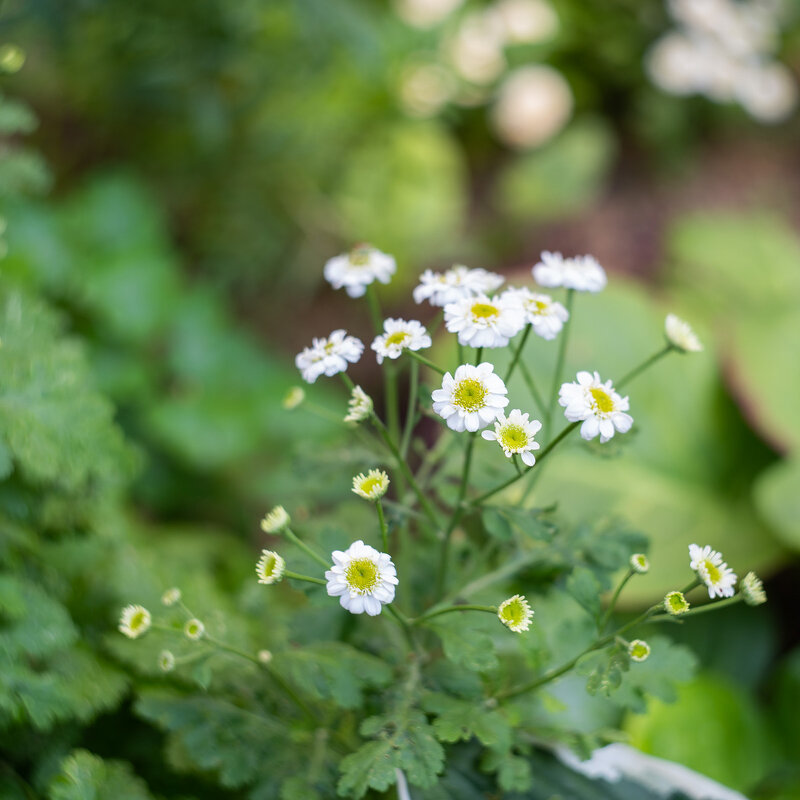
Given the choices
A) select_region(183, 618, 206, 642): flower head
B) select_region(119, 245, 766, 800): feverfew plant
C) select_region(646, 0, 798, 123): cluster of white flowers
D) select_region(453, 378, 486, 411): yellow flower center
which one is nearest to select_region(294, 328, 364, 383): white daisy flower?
select_region(119, 245, 766, 800): feverfew plant

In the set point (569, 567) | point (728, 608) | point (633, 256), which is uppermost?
point (569, 567)

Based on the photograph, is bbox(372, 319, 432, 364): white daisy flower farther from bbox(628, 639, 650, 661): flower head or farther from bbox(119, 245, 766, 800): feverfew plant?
bbox(628, 639, 650, 661): flower head

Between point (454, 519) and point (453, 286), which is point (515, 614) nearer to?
point (454, 519)

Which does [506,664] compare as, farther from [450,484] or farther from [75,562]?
[75,562]

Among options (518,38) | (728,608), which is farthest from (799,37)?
(728,608)

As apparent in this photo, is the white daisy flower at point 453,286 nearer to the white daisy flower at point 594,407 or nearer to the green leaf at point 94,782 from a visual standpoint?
the white daisy flower at point 594,407

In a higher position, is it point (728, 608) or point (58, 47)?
point (58, 47)

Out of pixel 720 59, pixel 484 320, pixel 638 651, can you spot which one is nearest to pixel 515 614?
pixel 638 651
